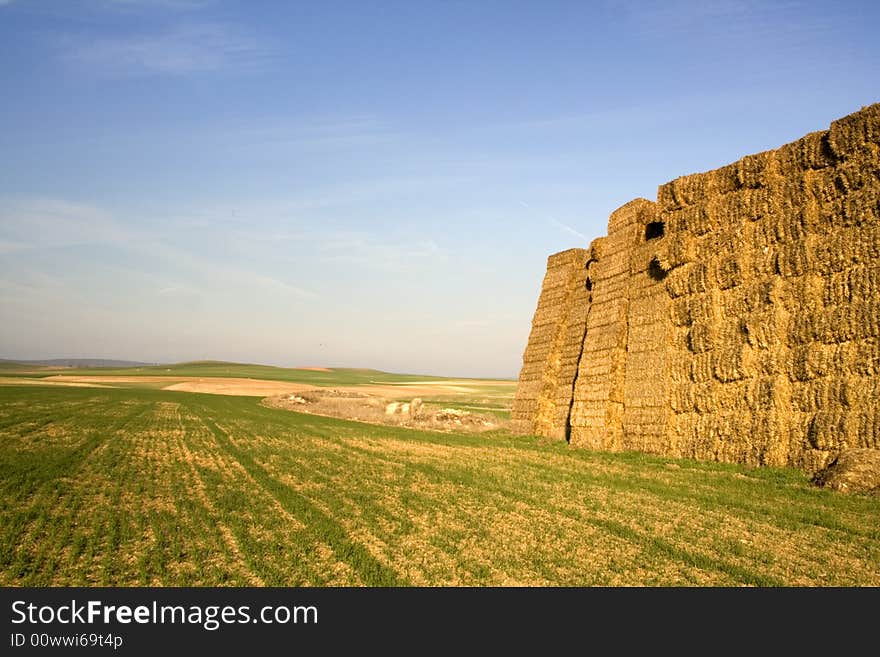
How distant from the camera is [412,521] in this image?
1101 cm

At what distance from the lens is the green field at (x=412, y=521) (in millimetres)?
7992

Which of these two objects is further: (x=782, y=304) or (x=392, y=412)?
(x=392, y=412)

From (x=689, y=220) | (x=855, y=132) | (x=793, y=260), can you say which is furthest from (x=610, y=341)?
(x=855, y=132)

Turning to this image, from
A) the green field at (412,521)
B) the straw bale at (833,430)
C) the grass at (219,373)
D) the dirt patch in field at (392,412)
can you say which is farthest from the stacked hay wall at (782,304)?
the grass at (219,373)

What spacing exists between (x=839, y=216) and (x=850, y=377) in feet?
14.4

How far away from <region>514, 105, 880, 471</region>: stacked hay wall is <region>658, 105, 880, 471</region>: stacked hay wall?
3 cm

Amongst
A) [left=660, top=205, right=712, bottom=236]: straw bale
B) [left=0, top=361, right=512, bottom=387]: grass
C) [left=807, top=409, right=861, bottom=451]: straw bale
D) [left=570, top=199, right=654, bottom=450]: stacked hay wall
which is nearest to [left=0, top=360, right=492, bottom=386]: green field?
[left=0, top=361, right=512, bottom=387]: grass

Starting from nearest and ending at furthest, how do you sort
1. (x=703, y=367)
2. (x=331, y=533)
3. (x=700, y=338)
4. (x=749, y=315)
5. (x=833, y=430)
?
(x=331, y=533) < (x=833, y=430) < (x=749, y=315) < (x=703, y=367) < (x=700, y=338)

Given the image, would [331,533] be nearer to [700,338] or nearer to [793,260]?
[700,338]

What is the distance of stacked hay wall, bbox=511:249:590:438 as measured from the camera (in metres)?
28.9

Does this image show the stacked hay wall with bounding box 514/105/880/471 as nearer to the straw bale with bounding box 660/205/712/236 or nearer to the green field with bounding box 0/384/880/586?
the straw bale with bounding box 660/205/712/236

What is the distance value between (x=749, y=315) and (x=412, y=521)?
13.0 m
